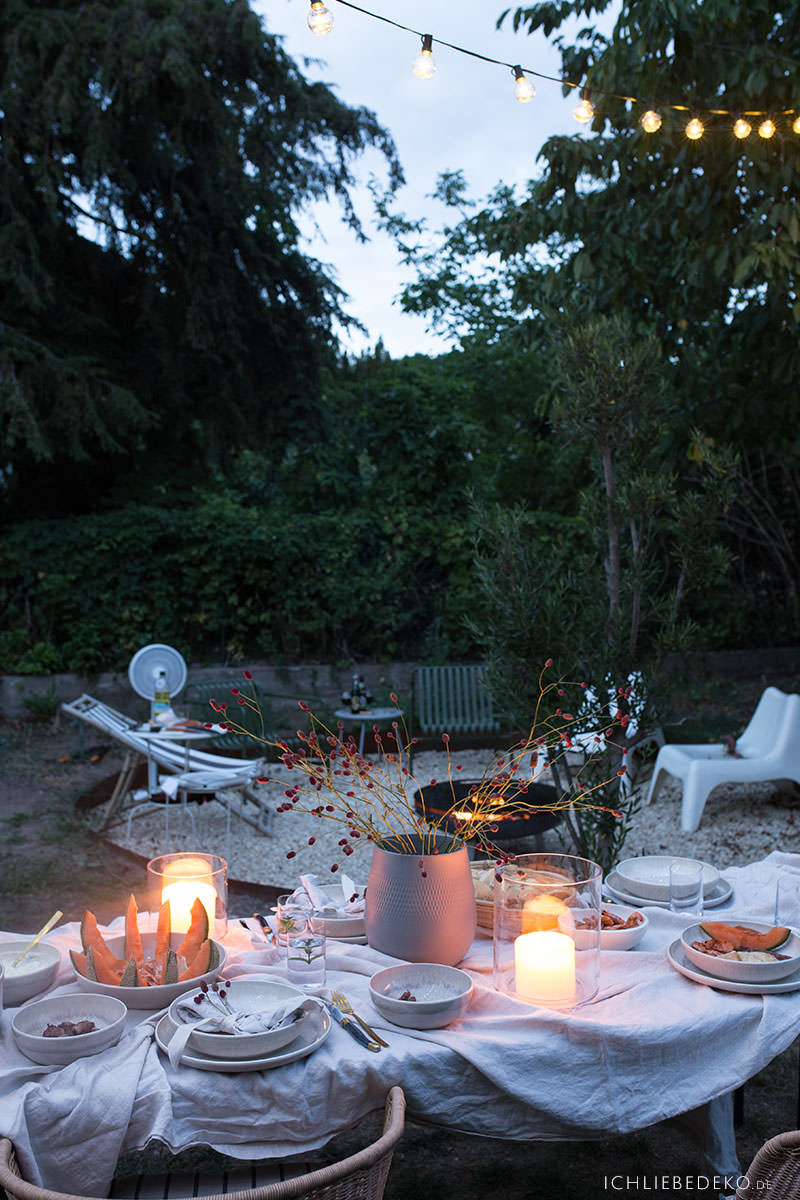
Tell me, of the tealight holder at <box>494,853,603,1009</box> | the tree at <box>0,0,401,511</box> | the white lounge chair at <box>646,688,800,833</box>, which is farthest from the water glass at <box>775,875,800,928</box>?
the tree at <box>0,0,401,511</box>

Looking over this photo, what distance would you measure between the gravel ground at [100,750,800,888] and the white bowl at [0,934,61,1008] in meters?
2.89

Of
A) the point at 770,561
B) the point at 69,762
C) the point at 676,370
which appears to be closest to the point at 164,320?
the point at 69,762

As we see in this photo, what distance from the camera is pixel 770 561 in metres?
10.4

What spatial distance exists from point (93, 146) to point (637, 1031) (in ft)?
27.4

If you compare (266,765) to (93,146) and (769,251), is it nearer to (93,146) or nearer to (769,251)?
(769,251)

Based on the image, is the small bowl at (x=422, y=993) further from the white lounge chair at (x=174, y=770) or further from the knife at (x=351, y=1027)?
the white lounge chair at (x=174, y=770)

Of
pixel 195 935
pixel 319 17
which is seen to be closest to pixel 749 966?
pixel 195 935

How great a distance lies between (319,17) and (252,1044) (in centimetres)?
281

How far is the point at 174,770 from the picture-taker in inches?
219

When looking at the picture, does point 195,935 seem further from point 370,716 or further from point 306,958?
point 370,716

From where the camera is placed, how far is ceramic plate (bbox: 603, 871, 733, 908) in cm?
231

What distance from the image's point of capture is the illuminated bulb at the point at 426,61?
10.1ft

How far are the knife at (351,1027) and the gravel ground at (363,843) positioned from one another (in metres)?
3.19

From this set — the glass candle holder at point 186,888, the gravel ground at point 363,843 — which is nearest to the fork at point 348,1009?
the glass candle holder at point 186,888
